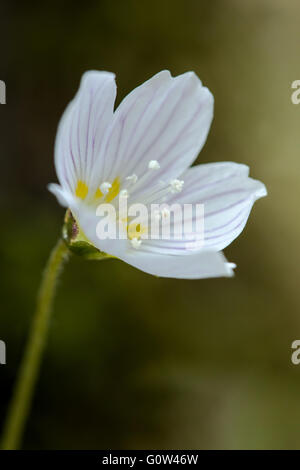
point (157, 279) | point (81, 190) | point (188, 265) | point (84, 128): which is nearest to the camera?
point (188, 265)

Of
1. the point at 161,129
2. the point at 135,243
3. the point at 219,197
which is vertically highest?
the point at 161,129

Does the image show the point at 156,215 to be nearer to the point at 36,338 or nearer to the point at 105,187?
the point at 105,187

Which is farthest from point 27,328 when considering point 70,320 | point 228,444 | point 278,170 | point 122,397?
point 278,170

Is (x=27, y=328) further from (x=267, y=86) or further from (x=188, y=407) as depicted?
(x=267, y=86)

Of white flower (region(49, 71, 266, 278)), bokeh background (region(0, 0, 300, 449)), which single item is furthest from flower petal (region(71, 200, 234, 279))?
bokeh background (region(0, 0, 300, 449))

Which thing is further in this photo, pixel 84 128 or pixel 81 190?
pixel 81 190

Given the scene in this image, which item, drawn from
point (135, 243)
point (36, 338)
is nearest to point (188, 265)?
point (135, 243)

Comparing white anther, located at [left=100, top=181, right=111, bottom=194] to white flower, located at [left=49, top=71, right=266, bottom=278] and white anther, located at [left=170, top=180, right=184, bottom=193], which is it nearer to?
white flower, located at [left=49, top=71, right=266, bottom=278]
